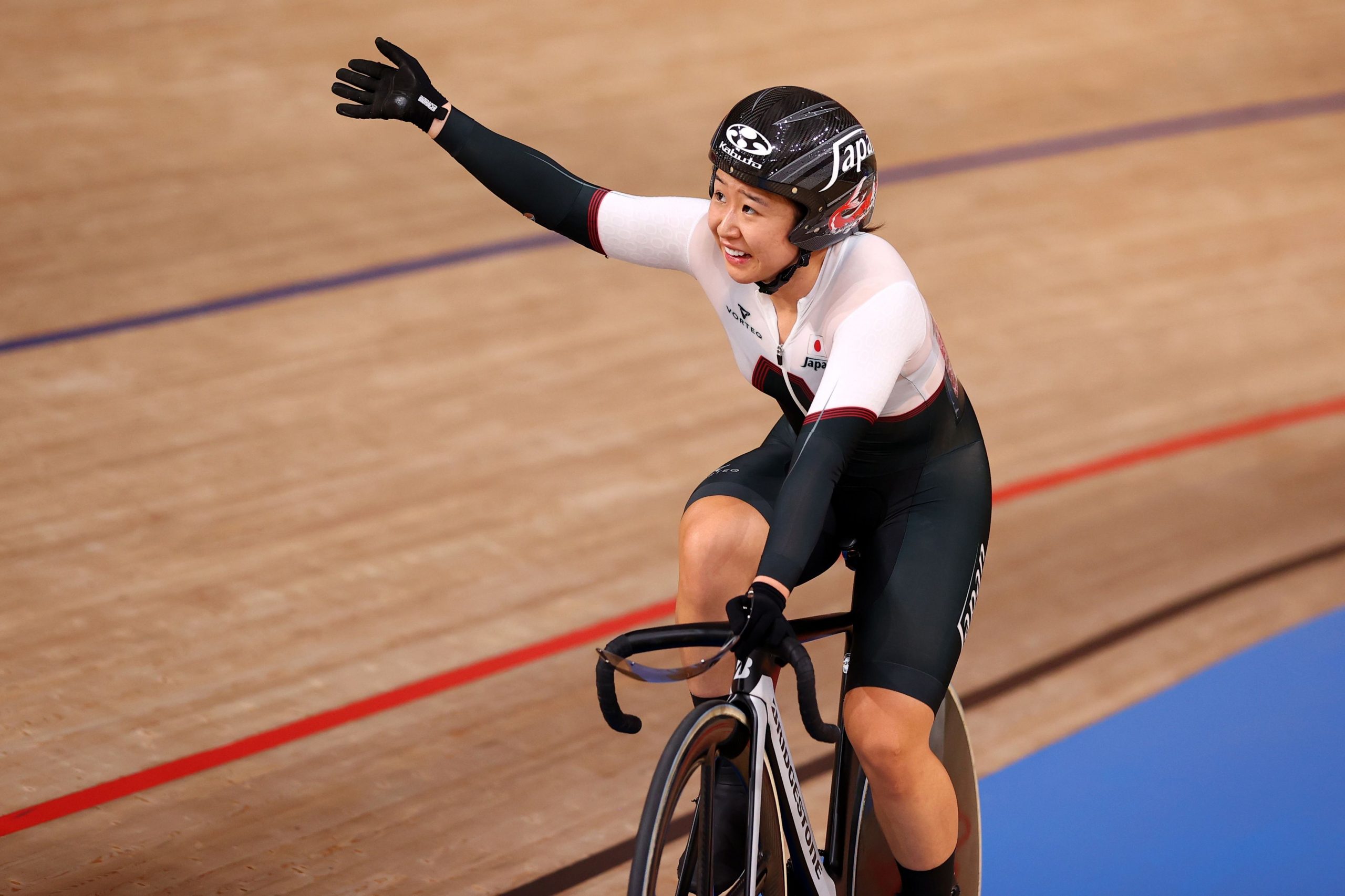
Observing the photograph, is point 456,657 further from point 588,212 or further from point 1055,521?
point 1055,521

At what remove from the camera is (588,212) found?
2.19 m

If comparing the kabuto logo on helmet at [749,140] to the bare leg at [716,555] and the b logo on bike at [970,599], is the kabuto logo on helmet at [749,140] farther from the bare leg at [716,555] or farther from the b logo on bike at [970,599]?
the b logo on bike at [970,599]

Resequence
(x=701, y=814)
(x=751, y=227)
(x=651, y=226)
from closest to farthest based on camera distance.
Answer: (x=701, y=814) → (x=751, y=227) → (x=651, y=226)

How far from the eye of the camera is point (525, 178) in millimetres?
2193

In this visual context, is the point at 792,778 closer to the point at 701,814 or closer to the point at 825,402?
the point at 701,814

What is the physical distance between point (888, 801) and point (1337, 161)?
5.54m

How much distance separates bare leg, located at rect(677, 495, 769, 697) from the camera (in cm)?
204

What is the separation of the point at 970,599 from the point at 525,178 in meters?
0.97

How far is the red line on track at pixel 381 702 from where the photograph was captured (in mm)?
2615

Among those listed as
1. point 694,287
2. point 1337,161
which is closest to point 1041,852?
point 694,287

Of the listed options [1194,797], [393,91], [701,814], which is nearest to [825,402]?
[701,814]

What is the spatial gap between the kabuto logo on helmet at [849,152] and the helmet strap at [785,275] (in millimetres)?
117

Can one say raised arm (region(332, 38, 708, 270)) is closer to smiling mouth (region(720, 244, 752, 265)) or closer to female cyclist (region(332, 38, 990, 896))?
female cyclist (region(332, 38, 990, 896))

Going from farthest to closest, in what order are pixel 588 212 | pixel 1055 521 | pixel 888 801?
1. pixel 1055 521
2. pixel 588 212
3. pixel 888 801
